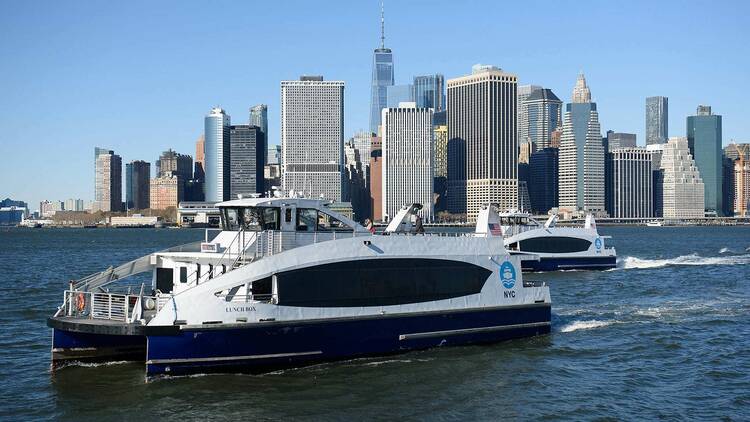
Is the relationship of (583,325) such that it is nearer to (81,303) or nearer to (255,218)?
(255,218)

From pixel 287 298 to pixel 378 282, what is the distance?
103 inches

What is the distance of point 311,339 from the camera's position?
19.1 meters

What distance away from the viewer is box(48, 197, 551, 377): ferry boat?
1789cm

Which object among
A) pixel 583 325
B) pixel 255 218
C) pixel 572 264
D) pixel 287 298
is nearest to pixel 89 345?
pixel 255 218

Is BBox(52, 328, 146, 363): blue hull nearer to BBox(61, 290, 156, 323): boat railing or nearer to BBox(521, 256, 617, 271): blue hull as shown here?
BBox(61, 290, 156, 323): boat railing

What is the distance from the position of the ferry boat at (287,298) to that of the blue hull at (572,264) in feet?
85.0

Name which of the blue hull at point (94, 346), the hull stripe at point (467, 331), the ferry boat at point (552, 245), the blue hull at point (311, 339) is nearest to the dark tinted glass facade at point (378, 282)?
the blue hull at point (311, 339)

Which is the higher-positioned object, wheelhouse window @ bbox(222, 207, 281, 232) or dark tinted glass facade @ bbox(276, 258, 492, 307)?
wheelhouse window @ bbox(222, 207, 281, 232)

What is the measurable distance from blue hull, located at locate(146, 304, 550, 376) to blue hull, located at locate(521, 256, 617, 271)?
25633 millimetres

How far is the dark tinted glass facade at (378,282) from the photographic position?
62.4ft

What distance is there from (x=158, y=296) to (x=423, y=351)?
678 centimetres

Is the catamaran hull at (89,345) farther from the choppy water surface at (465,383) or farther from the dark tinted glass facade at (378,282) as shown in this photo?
the dark tinted glass facade at (378,282)

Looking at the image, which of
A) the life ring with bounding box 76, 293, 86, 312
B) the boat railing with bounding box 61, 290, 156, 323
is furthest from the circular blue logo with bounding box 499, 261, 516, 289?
the life ring with bounding box 76, 293, 86, 312

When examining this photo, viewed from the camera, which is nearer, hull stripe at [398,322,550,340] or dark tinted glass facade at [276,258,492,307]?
dark tinted glass facade at [276,258,492,307]
